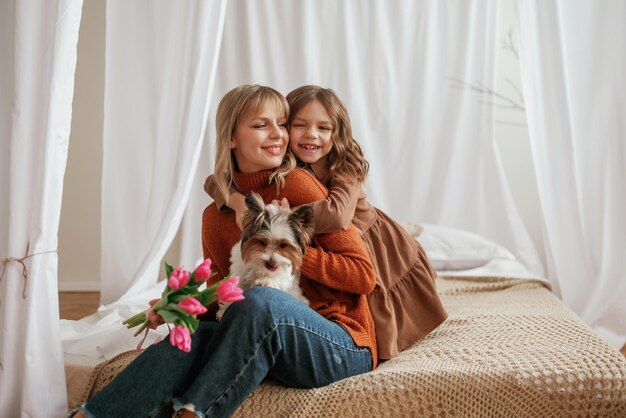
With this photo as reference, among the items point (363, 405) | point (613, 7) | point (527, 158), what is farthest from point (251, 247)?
point (527, 158)

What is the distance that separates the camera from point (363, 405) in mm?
1915

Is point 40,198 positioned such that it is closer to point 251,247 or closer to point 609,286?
point 251,247

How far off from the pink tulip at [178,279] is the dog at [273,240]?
0.22m

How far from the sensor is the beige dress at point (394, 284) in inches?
86.6

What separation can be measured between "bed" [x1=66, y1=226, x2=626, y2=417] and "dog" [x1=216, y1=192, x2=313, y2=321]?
0.34 meters

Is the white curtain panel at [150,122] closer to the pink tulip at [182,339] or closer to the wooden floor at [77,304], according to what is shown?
the wooden floor at [77,304]

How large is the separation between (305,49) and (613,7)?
1723 millimetres

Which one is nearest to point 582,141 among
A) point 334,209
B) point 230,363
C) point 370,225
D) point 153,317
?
point 370,225

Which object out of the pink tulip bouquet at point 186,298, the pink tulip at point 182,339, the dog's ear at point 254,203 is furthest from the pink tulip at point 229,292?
the dog's ear at point 254,203

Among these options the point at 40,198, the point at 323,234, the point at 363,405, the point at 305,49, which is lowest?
the point at 363,405

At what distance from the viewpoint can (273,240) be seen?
6.07 ft

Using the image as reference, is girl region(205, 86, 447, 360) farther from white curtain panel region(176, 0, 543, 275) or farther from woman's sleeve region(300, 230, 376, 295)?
white curtain panel region(176, 0, 543, 275)

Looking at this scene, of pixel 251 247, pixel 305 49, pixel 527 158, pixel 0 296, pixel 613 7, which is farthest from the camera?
pixel 527 158

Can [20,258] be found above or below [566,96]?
below
